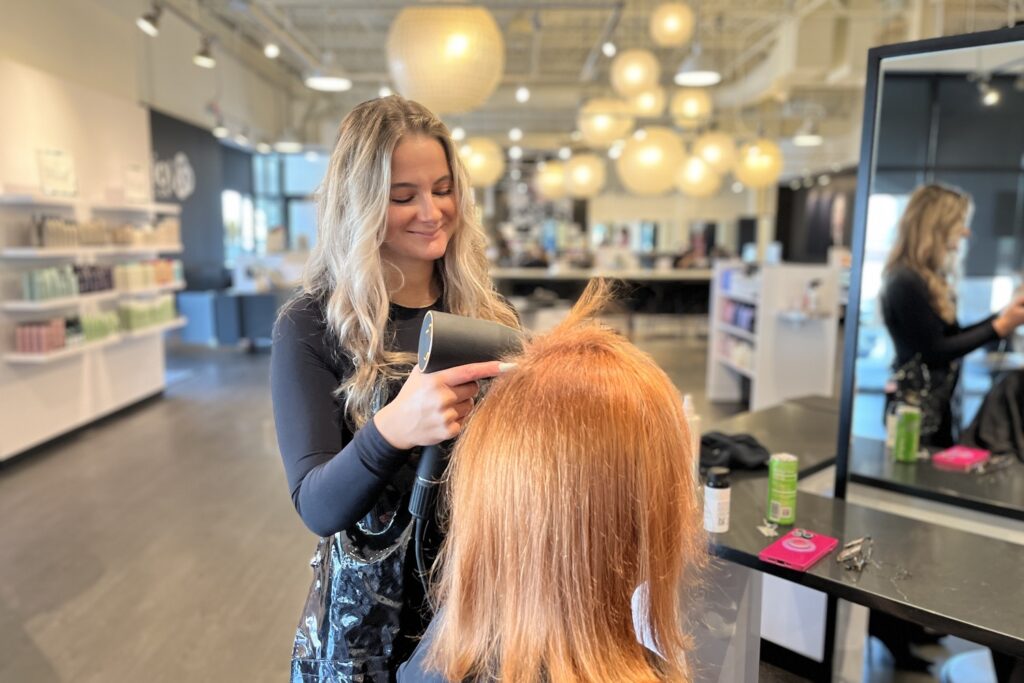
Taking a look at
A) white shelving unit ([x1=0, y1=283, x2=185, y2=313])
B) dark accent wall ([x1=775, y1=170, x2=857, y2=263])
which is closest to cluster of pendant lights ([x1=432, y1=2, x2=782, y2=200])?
white shelving unit ([x1=0, y1=283, x2=185, y2=313])

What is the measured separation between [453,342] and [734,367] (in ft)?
17.8

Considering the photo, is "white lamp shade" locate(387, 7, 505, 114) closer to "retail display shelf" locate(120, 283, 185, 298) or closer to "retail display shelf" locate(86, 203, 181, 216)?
"retail display shelf" locate(86, 203, 181, 216)

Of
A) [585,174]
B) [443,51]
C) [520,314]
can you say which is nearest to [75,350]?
[443,51]

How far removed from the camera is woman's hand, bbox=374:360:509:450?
84cm

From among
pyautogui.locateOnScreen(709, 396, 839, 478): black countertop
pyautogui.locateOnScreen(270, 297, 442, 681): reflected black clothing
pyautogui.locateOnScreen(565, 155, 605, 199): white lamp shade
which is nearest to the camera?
pyautogui.locateOnScreen(270, 297, 442, 681): reflected black clothing

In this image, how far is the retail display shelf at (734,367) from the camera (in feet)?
18.1

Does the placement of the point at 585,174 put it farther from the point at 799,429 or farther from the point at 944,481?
the point at 944,481

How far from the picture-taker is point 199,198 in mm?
9133

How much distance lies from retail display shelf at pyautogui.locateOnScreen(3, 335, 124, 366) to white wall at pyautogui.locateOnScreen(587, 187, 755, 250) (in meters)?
12.4

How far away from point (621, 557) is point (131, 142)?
6357mm

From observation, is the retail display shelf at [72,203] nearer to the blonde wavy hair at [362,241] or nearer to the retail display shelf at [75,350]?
the retail display shelf at [75,350]

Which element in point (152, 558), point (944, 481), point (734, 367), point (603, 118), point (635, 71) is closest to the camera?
point (944, 481)

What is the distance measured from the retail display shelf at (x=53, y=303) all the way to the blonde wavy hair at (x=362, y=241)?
164 inches

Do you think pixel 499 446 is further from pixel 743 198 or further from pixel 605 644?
pixel 743 198
